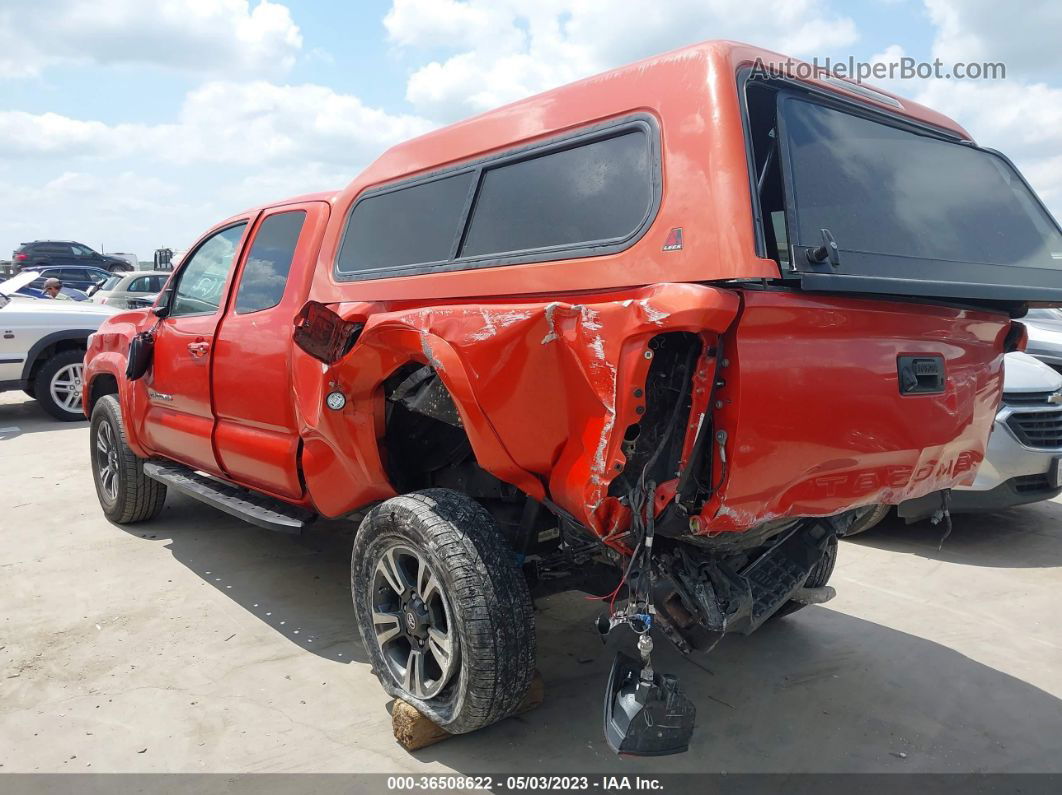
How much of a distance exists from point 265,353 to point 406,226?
1.04 meters

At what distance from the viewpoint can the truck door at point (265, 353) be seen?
3762 mm

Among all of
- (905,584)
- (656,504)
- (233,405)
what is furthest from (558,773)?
(905,584)

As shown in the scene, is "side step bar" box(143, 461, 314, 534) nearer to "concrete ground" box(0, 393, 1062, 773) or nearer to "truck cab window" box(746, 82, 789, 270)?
"concrete ground" box(0, 393, 1062, 773)

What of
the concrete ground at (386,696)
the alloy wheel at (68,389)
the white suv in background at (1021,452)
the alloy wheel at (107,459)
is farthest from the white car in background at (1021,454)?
the alloy wheel at (68,389)

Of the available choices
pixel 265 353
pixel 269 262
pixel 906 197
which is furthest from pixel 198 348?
pixel 906 197

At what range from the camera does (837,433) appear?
241cm

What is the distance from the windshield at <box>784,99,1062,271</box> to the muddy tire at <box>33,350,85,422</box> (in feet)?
31.0

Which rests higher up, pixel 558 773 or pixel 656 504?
pixel 656 504

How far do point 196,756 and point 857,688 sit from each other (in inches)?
106

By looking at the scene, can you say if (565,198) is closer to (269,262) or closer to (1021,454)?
(269,262)

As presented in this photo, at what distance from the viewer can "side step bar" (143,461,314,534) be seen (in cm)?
381

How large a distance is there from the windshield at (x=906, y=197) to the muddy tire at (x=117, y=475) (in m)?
4.58

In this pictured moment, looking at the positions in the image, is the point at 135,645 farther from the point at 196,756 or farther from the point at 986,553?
the point at 986,553

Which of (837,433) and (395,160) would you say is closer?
(837,433)
